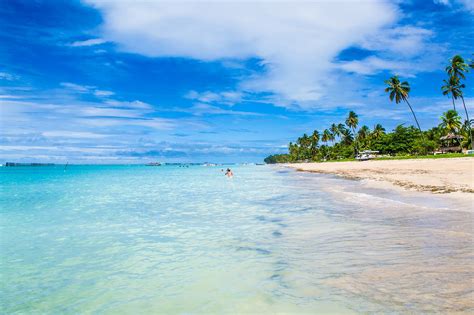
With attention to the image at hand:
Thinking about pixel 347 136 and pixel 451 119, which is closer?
pixel 451 119

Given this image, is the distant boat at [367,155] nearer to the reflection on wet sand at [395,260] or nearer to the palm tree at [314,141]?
the palm tree at [314,141]

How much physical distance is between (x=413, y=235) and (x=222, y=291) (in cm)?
539

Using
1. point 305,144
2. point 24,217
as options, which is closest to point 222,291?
point 24,217

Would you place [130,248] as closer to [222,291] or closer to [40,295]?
[40,295]

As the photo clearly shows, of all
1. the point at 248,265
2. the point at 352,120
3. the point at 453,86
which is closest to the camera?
the point at 248,265

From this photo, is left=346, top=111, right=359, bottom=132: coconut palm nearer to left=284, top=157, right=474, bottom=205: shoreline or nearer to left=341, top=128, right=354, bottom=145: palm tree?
left=341, top=128, right=354, bottom=145: palm tree

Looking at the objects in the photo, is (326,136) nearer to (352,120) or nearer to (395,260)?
(352,120)

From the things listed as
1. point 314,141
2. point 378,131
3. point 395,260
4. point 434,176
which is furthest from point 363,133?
point 395,260

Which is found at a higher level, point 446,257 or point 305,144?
point 305,144

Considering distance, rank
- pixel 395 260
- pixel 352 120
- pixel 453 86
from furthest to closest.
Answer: pixel 352 120, pixel 453 86, pixel 395 260

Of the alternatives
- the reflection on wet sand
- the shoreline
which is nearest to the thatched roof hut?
the shoreline

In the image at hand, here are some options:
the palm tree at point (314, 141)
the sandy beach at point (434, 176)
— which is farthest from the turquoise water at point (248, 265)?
the palm tree at point (314, 141)

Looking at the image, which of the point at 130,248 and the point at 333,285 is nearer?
the point at 333,285

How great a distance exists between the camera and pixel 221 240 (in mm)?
8711
